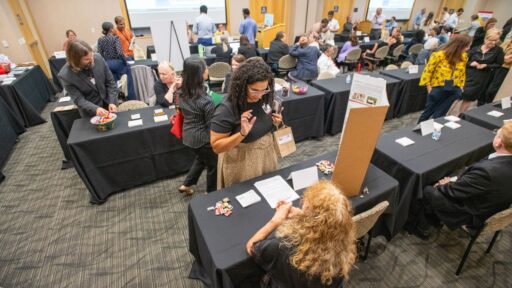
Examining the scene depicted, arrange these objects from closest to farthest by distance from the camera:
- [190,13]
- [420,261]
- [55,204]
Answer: [420,261], [55,204], [190,13]

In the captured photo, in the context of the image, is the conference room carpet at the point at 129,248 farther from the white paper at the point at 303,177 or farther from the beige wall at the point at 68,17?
the beige wall at the point at 68,17

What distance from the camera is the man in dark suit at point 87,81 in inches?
92.1

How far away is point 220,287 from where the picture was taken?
1.28 m

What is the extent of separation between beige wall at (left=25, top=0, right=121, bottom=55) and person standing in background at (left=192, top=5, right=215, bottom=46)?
2.25m

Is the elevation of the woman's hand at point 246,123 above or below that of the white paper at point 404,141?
above

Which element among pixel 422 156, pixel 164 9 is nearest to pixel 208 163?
pixel 422 156

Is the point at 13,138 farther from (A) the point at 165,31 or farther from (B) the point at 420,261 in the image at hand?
(B) the point at 420,261

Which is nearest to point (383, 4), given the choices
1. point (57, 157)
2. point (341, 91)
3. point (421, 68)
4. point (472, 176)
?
point (421, 68)

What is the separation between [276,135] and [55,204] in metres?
2.47

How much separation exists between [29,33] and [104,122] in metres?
5.36

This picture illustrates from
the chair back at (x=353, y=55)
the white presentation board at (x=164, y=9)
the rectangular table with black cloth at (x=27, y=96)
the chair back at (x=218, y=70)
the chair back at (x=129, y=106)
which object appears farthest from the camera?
the white presentation board at (x=164, y=9)

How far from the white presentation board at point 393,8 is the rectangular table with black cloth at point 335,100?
758 centimetres

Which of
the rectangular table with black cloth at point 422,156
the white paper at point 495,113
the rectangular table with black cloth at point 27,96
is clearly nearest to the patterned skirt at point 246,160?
the rectangular table with black cloth at point 422,156

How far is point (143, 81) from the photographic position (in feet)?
11.8
